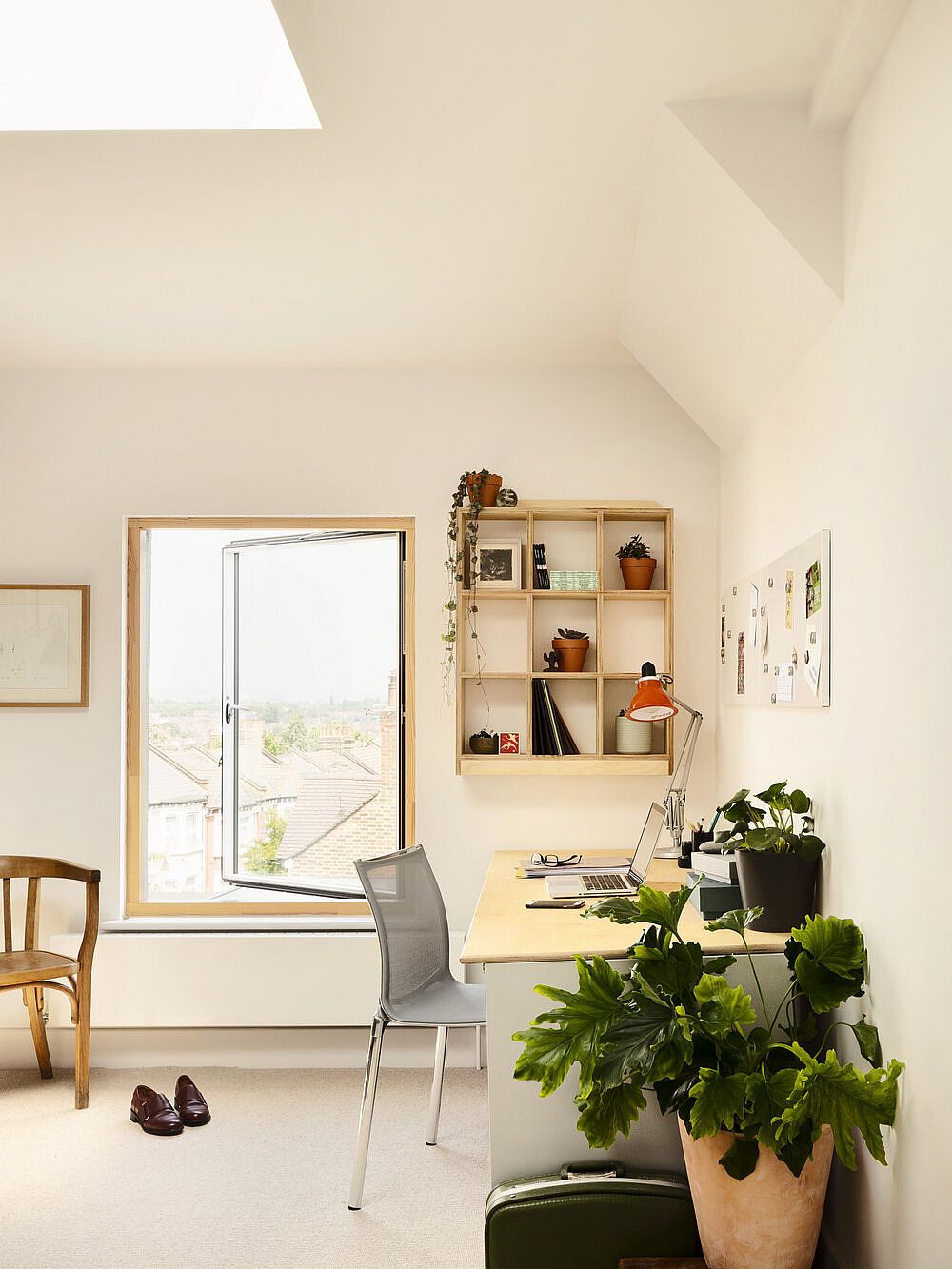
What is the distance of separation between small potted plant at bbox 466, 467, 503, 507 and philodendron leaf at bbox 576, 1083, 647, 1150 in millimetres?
2431

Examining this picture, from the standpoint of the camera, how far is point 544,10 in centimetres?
205

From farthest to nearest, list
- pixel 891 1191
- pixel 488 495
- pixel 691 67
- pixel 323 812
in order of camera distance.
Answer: pixel 323 812
pixel 488 495
pixel 691 67
pixel 891 1191

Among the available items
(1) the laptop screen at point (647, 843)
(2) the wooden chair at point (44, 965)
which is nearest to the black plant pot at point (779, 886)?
(1) the laptop screen at point (647, 843)

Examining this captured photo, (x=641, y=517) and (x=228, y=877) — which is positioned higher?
(x=641, y=517)

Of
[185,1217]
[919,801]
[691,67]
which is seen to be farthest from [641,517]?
[185,1217]

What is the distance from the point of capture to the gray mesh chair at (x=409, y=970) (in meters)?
3.00

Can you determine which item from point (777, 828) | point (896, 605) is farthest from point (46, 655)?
point (896, 605)

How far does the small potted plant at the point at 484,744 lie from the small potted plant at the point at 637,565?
783 millimetres

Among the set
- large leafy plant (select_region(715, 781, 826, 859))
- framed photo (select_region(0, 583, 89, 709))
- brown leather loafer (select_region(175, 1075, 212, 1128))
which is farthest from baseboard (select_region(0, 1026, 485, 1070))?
large leafy plant (select_region(715, 781, 826, 859))

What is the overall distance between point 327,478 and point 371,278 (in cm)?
103

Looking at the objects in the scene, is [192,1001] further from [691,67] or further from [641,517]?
[691,67]

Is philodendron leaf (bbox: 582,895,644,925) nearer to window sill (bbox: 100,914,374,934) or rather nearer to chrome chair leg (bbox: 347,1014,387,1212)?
chrome chair leg (bbox: 347,1014,387,1212)

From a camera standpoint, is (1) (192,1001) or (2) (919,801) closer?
(2) (919,801)

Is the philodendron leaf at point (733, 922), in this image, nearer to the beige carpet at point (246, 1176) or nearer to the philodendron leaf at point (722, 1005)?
the philodendron leaf at point (722, 1005)
